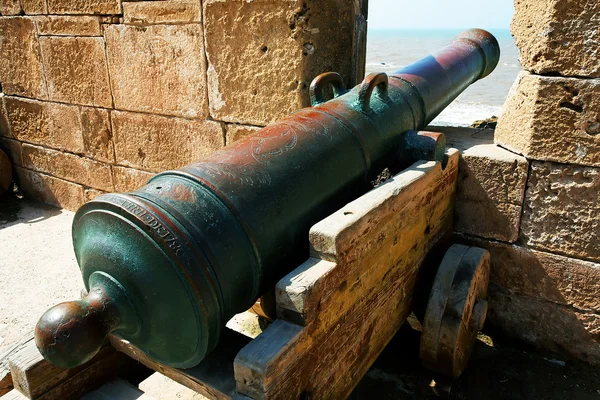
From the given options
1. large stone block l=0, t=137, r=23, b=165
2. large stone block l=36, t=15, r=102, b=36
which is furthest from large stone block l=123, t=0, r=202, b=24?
large stone block l=0, t=137, r=23, b=165

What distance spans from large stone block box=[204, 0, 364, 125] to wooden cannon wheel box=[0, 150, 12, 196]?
3.77 metres

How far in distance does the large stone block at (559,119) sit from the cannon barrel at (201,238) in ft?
3.89

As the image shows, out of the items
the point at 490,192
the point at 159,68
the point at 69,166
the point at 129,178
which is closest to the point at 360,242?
the point at 490,192

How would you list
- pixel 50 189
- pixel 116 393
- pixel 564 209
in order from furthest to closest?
pixel 50 189, pixel 564 209, pixel 116 393

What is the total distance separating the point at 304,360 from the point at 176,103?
3.31m

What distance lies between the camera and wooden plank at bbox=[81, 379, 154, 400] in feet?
7.59

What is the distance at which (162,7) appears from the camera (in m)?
4.33

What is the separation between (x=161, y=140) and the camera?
15.9 ft

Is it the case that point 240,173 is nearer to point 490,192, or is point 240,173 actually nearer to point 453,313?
point 453,313

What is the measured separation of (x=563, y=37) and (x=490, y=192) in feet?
3.28

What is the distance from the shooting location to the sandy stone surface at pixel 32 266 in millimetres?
3887

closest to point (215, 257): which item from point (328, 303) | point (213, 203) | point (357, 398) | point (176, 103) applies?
point (213, 203)

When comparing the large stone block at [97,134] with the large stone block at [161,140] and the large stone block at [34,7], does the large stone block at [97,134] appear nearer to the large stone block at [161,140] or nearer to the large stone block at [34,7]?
the large stone block at [161,140]

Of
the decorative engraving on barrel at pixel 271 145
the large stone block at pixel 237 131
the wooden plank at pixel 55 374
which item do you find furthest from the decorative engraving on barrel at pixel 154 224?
the large stone block at pixel 237 131
